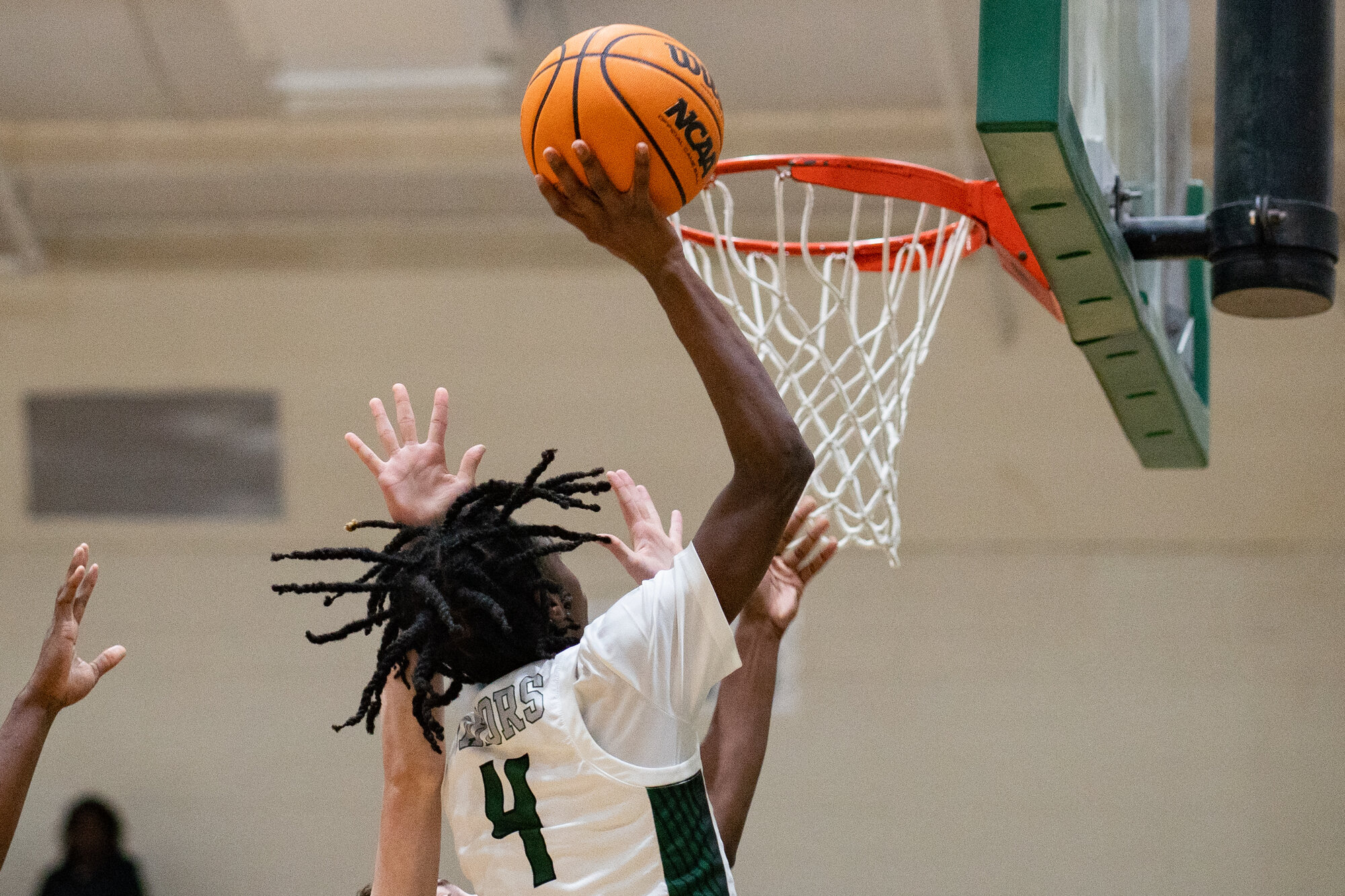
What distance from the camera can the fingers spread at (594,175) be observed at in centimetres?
177

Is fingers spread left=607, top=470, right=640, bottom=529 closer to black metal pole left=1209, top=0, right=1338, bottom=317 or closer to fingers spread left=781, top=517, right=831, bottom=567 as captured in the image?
fingers spread left=781, top=517, right=831, bottom=567

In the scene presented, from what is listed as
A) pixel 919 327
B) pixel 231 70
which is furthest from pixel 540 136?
pixel 231 70

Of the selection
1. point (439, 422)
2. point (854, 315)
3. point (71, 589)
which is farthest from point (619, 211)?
point (854, 315)

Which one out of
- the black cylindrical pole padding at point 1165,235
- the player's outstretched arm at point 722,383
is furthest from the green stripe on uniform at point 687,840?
the black cylindrical pole padding at point 1165,235

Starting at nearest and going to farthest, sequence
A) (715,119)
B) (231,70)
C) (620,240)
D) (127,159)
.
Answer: (620,240)
(715,119)
(231,70)
(127,159)

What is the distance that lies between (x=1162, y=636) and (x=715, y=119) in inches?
221

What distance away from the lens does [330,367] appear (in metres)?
7.60

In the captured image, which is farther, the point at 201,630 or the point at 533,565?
the point at 201,630

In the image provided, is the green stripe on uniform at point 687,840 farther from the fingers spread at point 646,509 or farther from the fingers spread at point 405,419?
the fingers spread at point 405,419

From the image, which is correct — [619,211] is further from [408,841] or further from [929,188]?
[929,188]

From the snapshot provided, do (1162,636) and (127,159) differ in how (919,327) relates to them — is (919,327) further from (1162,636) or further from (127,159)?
(127,159)

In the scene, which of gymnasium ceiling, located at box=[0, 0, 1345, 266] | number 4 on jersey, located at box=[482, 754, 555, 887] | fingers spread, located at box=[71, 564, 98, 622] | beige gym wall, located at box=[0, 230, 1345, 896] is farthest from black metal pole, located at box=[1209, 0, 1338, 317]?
beige gym wall, located at box=[0, 230, 1345, 896]

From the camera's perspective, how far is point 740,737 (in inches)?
88.0

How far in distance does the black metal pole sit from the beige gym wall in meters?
4.37
